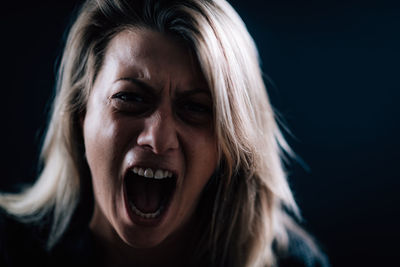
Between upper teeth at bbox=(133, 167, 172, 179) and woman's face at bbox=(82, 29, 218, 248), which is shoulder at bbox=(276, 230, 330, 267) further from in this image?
upper teeth at bbox=(133, 167, 172, 179)

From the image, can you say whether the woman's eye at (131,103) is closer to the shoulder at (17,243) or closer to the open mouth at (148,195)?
the open mouth at (148,195)

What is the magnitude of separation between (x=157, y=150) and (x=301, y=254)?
2.34 ft

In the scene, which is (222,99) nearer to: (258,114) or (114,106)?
(258,114)

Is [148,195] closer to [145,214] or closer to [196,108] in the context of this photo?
[145,214]

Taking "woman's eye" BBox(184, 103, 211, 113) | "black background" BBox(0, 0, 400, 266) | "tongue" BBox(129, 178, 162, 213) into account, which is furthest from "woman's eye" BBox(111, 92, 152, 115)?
"black background" BBox(0, 0, 400, 266)

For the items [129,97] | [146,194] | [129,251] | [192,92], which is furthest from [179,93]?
[129,251]

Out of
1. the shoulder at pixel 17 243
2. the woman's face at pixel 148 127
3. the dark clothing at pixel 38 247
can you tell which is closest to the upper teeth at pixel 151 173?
the woman's face at pixel 148 127

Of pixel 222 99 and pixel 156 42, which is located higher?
pixel 156 42

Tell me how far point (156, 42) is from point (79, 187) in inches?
22.5

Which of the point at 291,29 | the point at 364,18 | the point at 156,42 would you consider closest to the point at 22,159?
the point at 156,42

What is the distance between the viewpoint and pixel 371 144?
1.40 metres

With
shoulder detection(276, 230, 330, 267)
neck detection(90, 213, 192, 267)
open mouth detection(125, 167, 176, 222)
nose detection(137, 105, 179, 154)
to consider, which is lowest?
shoulder detection(276, 230, 330, 267)

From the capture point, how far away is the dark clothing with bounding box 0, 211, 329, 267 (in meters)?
1.14

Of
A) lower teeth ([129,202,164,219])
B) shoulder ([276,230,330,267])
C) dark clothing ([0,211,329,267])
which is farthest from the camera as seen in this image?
shoulder ([276,230,330,267])
